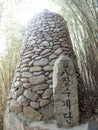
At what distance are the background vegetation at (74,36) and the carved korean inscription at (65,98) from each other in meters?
0.91

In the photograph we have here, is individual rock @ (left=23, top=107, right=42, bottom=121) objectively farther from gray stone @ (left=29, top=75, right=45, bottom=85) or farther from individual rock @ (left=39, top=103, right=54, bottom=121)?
gray stone @ (left=29, top=75, right=45, bottom=85)

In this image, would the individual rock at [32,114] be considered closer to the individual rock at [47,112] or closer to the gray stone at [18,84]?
the individual rock at [47,112]

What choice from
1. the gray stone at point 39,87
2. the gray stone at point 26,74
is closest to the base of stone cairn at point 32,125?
the gray stone at point 39,87

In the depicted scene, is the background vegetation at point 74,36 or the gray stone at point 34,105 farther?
the background vegetation at point 74,36

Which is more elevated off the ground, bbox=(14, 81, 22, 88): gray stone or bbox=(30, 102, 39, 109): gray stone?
bbox=(14, 81, 22, 88): gray stone

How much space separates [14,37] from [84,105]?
2.19m

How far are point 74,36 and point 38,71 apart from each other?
1812mm

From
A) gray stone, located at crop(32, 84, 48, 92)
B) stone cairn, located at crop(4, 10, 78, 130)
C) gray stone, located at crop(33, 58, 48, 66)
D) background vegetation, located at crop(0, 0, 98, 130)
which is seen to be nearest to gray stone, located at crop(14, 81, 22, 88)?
stone cairn, located at crop(4, 10, 78, 130)

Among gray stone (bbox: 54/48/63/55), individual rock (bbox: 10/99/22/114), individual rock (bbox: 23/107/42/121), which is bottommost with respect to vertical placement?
individual rock (bbox: 23/107/42/121)

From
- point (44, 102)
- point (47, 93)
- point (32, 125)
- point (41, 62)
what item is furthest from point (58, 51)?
point (32, 125)

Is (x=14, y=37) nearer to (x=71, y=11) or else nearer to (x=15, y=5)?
(x=15, y=5)

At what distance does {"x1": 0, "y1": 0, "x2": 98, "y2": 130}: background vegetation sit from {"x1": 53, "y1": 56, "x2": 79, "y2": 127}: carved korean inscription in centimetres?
91

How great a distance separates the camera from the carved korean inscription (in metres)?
3.58

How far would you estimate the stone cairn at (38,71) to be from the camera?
12.6ft
